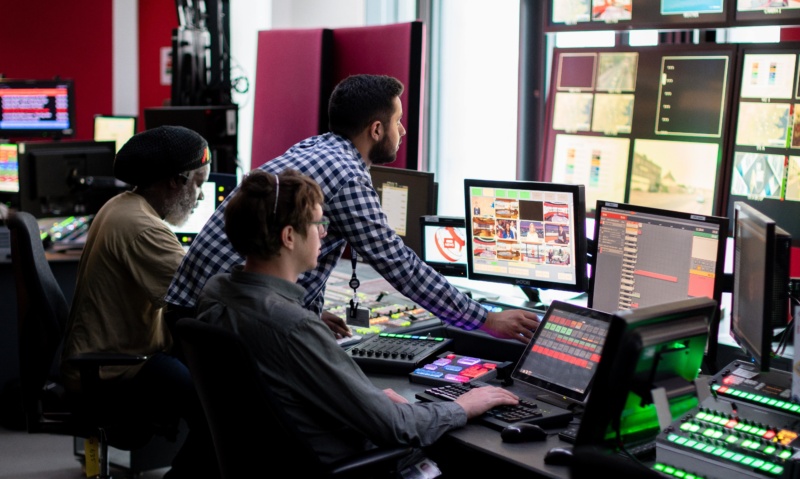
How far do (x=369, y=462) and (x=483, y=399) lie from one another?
1.35 ft

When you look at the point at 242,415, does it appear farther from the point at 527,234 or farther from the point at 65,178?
the point at 65,178

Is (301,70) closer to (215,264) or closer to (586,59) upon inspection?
(586,59)

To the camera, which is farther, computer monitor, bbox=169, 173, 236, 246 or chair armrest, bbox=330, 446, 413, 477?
computer monitor, bbox=169, 173, 236, 246

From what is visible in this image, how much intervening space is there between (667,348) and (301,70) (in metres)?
3.30

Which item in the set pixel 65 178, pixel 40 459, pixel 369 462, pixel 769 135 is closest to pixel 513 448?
pixel 369 462

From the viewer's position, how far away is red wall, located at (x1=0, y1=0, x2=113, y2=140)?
7.99 meters

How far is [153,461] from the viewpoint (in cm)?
376

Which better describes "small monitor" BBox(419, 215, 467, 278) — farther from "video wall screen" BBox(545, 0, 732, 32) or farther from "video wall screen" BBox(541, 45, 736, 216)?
"video wall screen" BBox(545, 0, 732, 32)

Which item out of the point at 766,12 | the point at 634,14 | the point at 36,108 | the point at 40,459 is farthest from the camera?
the point at 36,108

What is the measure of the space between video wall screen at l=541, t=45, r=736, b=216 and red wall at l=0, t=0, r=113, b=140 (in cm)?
531

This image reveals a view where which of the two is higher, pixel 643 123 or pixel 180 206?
pixel 643 123

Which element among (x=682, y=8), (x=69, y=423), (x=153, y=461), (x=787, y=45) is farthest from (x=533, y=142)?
(x=69, y=423)

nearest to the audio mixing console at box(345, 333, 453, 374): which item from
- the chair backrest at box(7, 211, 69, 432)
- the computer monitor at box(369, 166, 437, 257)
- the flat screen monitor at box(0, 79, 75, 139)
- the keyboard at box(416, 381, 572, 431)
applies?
the keyboard at box(416, 381, 572, 431)

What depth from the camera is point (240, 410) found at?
1.86 metres
